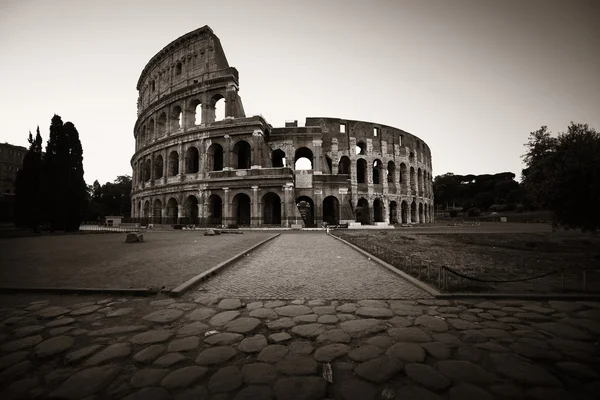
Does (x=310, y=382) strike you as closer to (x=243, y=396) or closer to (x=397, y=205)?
(x=243, y=396)

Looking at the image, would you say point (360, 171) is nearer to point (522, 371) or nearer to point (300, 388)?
point (522, 371)

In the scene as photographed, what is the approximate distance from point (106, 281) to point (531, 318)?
6.62 meters

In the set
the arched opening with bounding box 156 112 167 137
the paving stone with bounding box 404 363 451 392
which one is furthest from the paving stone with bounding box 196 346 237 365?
the arched opening with bounding box 156 112 167 137

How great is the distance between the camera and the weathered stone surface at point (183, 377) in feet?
6.11

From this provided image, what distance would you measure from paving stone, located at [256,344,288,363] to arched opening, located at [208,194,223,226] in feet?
76.9

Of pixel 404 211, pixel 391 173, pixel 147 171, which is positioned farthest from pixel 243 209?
pixel 404 211

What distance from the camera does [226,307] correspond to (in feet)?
11.6

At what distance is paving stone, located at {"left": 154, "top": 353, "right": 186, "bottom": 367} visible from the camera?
214cm

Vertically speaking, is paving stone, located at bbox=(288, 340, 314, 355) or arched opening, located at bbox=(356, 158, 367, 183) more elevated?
arched opening, located at bbox=(356, 158, 367, 183)

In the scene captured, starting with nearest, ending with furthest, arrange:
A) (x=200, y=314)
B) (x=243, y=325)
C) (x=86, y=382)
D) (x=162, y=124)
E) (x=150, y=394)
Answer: (x=150, y=394) < (x=86, y=382) < (x=243, y=325) < (x=200, y=314) < (x=162, y=124)

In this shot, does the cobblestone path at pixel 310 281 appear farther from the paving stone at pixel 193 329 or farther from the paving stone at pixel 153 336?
the paving stone at pixel 153 336

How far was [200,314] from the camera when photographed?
3305 millimetres

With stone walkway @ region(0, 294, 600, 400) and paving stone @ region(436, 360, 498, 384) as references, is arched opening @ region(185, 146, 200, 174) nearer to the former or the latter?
stone walkway @ region(0, 294, 600, 400)

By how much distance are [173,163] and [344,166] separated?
20.3 meters
